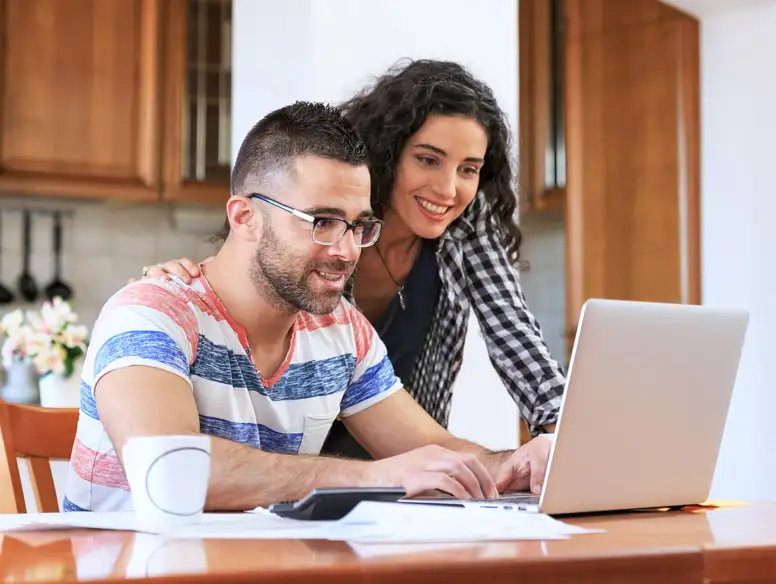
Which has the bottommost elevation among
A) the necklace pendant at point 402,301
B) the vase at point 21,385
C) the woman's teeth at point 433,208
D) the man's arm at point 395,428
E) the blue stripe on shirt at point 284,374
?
the vase at point 21,385

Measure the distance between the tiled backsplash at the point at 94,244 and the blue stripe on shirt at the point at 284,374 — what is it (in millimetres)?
2408

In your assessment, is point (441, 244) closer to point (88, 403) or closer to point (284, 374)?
point (284, 374)

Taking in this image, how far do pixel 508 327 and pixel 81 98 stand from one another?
2329 mm

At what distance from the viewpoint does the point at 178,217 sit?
4.12 m

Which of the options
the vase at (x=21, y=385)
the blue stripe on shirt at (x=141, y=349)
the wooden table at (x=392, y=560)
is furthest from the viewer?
the vase at (x=21, y=385)

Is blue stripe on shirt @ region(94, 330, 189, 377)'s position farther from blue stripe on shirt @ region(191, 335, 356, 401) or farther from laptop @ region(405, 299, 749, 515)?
laptop @ region(405, 299, 749, 515)

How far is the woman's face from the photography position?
1902 millimetres

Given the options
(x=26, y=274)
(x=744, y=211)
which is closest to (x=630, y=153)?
(x=744, y=211)

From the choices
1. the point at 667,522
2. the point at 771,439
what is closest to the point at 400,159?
the point at 667,522

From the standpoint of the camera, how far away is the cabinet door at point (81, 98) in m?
3.66

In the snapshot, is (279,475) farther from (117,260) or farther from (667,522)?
(117,260)

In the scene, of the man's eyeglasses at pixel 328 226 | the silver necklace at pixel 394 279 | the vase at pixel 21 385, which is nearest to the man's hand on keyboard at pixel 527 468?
the man's eyeglasses at pixel 328 226

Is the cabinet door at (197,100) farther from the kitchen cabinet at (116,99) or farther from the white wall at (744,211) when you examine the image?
the white wall at (744,211)

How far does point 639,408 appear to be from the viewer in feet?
3.78
